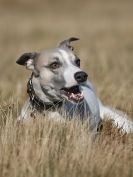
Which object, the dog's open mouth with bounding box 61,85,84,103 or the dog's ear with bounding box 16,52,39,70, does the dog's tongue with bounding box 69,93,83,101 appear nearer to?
the dog's open mouth with bounding box 61,85,84,103

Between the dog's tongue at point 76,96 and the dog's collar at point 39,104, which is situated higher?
the dog's tongue at point 76,96

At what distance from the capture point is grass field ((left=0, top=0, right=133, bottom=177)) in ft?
22.4

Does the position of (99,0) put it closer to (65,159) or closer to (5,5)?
(5,5)

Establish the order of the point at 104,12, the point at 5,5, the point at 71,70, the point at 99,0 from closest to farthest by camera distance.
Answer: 1. the point at 71,70
2. the point at 104,12
3. the point at 5,5
4. the point at 99,0

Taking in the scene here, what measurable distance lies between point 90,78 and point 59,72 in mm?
5106

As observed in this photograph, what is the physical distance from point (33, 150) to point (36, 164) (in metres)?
0.29

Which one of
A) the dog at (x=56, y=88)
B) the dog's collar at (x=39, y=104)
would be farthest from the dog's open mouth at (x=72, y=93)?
the dog's collar at (x=39, y=104)

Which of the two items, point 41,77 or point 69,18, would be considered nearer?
point 41,77

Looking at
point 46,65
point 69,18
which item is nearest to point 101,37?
point 69,18

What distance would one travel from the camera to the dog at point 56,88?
8336 mm

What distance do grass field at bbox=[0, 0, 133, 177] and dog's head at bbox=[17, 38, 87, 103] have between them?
521mm

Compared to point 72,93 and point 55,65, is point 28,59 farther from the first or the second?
point 72,93

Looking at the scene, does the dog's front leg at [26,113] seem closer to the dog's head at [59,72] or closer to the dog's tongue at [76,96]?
the dog's head at [59,72]

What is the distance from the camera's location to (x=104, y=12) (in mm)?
34719
